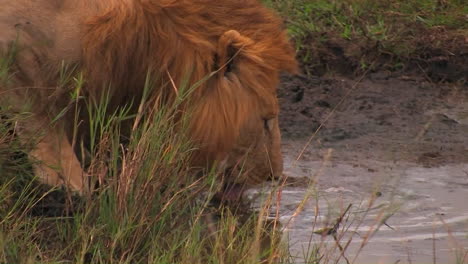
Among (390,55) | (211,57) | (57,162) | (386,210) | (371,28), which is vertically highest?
(211,57)

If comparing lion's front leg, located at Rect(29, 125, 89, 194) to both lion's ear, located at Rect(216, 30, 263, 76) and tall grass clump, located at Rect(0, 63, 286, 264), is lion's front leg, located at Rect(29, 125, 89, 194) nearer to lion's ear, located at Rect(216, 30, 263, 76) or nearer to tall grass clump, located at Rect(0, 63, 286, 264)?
tall grass clump, located at Rect(0, 63, 286, 264)

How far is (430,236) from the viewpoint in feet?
18.4

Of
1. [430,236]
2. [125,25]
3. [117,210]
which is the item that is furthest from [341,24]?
[117,210]

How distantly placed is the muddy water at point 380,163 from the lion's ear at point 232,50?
53 cm

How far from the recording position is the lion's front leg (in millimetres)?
4609

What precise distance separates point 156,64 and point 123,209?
752mm

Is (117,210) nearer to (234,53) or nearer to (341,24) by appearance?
(234,53)

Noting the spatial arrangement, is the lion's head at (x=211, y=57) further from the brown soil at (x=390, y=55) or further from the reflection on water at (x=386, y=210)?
the brown soil at (x=390, y=55)

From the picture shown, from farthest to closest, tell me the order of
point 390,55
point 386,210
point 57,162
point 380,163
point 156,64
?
1. point 390,55
2. point 380,163
3. point 386,210
4. point 156,64
5. point 57,162

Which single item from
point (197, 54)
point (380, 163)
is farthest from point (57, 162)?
point (380, 163)

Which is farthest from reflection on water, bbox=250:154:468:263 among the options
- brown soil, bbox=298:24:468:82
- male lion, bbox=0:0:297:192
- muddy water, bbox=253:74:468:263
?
brown soil, bbox=298:24:468:82

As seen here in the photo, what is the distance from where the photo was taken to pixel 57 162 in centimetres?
470

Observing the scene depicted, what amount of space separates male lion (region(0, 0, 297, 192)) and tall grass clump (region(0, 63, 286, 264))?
0.08m

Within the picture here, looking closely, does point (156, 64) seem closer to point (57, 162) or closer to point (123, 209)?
point (57, 162)
